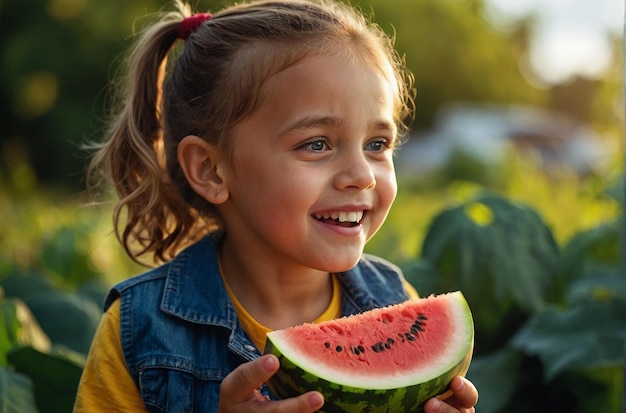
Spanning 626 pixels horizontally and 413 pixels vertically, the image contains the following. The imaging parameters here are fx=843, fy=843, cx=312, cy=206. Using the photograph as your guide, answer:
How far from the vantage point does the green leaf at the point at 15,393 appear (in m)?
2.30

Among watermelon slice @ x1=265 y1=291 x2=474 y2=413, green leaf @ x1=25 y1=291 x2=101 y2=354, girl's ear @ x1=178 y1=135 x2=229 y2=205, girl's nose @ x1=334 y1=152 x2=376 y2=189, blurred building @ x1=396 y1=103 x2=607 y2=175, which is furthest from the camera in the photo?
blurred building @ x1=396 y1=103 x2=607 y2=175

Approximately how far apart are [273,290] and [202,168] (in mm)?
382

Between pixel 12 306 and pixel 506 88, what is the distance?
A: 46.8 metres

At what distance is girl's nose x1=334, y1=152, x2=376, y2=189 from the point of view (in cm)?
200

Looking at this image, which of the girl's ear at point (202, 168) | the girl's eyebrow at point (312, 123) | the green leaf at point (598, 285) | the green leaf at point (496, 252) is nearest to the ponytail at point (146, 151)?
the girl's ear at point (202, 168)

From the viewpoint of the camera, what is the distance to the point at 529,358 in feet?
10.4

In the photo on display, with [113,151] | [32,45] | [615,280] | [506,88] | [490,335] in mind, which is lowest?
[506,88]

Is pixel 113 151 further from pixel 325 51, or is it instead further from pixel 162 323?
pixel 325 51

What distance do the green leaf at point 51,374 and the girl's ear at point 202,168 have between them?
692 millimetres

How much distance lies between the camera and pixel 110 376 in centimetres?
212

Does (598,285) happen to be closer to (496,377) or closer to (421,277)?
(496,377)

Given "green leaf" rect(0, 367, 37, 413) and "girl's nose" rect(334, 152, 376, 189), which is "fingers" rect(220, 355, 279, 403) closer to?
"girl's nose" rect(334, 152, 376, 189)

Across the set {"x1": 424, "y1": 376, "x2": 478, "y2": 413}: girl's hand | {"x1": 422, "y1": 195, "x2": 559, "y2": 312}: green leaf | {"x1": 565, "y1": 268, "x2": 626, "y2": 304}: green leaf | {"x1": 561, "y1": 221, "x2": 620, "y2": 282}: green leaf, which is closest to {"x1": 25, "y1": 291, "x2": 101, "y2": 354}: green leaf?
{"x1": 422, "y1": 195, "x2": 559, "y2": 312}: green leaf

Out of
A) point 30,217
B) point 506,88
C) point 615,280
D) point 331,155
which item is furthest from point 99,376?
point 506,88
